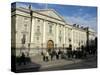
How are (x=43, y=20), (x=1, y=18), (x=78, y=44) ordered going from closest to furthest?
(x=1, y=18), (x=43, y=20), (x=78, y=44)

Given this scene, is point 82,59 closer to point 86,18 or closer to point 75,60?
point 75,60

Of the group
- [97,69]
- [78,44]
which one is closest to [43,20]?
[78,44]

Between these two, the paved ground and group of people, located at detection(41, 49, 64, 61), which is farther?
group of people, located at detection(41, 49, 64, 61)

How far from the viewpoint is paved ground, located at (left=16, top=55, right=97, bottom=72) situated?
3.30 meters

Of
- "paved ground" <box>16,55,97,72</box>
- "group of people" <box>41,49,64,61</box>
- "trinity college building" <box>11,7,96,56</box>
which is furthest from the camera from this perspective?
"group of people" <box>41,49,64,61</box>

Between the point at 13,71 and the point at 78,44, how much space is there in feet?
3.86

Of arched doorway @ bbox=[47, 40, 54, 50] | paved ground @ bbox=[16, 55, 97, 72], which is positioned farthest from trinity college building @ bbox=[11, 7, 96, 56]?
paved ground @ bbox=[16, 55, 97, 72]

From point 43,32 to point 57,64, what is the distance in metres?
0.57

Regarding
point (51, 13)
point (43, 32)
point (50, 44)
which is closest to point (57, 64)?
point (50, 44)

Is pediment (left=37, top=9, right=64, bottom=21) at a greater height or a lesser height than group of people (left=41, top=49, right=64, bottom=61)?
greater

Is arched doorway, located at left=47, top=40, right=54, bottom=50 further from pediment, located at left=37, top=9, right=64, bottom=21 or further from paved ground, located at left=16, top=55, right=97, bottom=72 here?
pediment, located at left=37, top=9, right=64, bottom=21

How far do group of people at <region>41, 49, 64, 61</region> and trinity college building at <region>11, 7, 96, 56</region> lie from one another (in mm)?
52

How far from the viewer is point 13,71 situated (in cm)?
322

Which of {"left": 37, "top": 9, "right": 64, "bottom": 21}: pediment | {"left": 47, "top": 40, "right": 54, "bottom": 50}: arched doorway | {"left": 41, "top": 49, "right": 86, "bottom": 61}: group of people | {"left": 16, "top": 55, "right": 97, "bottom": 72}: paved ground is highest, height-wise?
{"left": 37, "top": 9, "right": 64, "bottom": 21}: pediment
